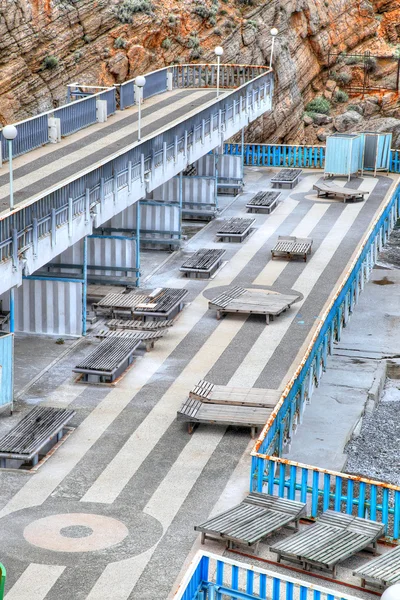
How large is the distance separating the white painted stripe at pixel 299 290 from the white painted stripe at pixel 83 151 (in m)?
6.56

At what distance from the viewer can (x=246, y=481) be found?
701 inches

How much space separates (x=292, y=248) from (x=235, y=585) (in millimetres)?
18775

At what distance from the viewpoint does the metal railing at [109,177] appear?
72.8 ft

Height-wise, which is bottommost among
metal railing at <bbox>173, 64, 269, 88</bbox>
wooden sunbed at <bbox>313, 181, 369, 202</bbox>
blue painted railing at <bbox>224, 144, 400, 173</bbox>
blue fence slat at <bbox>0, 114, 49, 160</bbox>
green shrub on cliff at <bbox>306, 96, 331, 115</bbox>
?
wooden sunbed at <bbox>313, 181, 369, 202</bbox>

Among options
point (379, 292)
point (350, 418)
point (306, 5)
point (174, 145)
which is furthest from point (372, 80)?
point (350, 418)

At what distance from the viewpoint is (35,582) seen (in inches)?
580

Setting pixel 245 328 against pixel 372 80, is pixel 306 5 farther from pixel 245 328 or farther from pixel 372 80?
pixel 245 328

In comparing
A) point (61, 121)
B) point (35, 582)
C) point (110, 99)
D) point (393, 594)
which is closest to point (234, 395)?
point (35, 582)

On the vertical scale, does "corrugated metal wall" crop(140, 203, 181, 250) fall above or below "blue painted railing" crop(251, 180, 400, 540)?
above

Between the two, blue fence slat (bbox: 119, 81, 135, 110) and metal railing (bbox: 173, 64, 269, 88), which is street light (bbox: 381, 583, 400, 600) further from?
metal railing (bbox: 173, 64, 269, 88)

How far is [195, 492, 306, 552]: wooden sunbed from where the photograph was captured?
1557 cm

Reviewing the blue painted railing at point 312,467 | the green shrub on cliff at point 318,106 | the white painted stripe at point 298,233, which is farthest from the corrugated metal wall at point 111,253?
the green shrub on cliff at point 318,106

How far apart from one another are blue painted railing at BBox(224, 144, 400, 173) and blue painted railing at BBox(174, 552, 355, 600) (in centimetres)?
3324

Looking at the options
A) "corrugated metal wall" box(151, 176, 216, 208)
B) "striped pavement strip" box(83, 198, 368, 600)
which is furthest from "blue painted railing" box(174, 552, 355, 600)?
"corrugated metal wall" box(151, 176, 216, 208)
